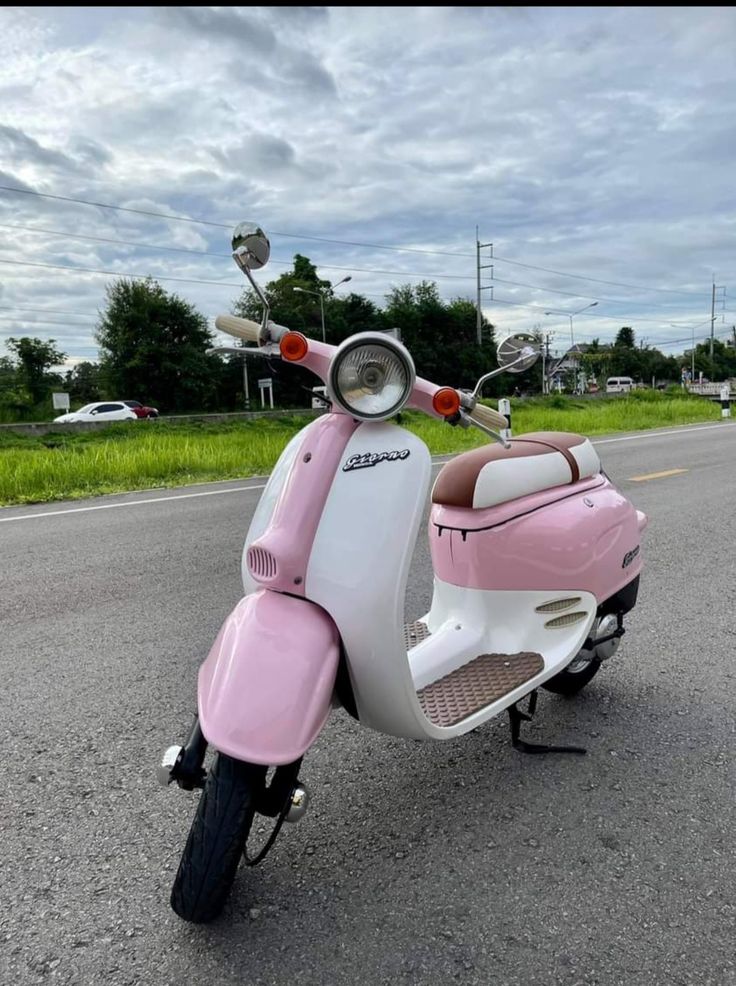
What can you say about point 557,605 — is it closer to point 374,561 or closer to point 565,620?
point 565,620

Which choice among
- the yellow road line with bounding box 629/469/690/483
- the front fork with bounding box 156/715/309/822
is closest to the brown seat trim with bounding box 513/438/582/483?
the front fork with bounding box 156/715/309/822

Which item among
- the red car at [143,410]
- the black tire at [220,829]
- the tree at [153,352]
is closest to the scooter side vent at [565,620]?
the black tire at [220,829]

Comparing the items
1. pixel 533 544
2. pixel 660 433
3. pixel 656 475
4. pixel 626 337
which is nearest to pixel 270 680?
pixel 533 544

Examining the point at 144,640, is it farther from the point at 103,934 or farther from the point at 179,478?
the point at 179,478

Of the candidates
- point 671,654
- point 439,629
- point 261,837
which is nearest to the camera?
point 261,837

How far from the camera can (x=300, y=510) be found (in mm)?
1973

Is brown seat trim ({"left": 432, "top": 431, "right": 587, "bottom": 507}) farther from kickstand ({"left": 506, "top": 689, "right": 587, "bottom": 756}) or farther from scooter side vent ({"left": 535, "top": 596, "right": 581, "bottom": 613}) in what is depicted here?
kickstand ({"left": 506, "top": 689, "right": 587, "bottom": 756})

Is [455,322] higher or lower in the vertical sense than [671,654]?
higher

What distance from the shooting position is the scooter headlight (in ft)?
6.36

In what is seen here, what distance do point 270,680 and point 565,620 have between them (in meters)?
1.34

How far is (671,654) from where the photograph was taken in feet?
11.6

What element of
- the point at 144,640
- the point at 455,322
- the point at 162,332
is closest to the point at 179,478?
the point at 144,640

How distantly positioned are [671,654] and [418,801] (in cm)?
174

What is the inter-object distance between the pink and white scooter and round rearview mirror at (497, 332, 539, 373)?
2 cm
